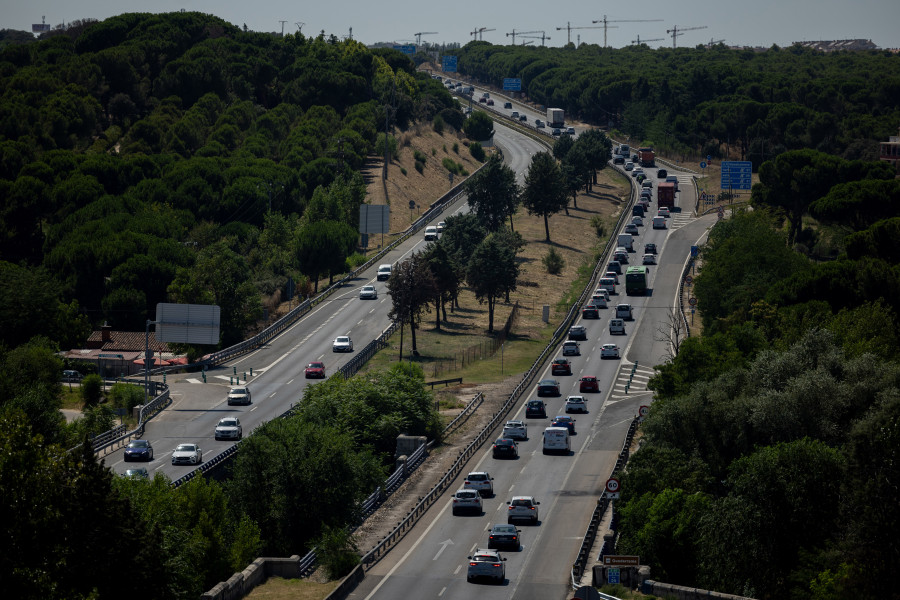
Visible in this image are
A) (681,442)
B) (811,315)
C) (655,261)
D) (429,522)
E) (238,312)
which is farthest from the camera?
(655,261)

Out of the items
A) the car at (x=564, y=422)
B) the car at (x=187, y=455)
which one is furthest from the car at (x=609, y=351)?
the car at (x=187, y=455)

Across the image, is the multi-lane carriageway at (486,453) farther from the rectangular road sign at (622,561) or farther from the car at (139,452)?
the rectangular road sign at (622,561)

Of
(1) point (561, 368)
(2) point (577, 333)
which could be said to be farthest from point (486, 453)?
(2) point (577, 333)

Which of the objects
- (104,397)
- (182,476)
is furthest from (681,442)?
(104,397)

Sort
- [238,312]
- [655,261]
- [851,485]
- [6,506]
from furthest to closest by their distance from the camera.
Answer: [655,261], [238,312], [851,485], [6,506]

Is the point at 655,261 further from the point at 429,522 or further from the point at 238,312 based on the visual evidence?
the point at 429,522

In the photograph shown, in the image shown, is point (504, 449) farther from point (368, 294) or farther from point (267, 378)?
point (368, 294)

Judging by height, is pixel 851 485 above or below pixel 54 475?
below

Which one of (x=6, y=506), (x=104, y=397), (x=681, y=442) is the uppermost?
(x=6, y=506)

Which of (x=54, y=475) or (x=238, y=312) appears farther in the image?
(x=238, y=312)
